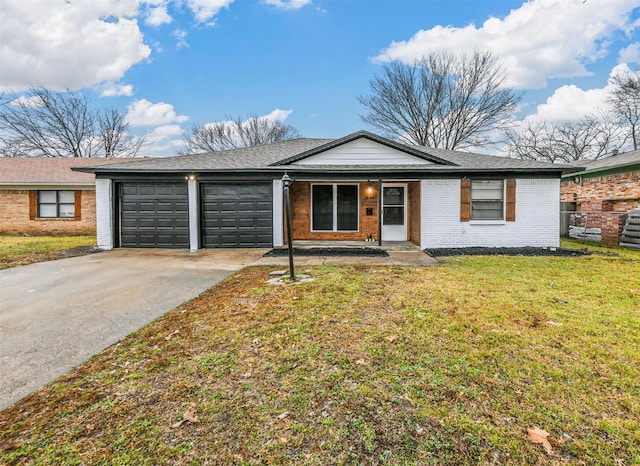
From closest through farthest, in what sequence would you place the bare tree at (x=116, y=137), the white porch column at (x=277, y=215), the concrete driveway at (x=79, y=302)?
1. the concrete driveway at (x=79, y=302)
2. the white porch column at (x=277, y=215)
3. the bare tree at (x=116, y=137)

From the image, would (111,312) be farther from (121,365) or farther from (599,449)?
(599,449)

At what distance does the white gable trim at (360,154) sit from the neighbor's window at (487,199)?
2.71 meters

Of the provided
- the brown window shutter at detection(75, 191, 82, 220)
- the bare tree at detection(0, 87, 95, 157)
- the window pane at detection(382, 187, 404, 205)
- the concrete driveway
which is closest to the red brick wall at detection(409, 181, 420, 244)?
the window pane at detection(382, 187, 404, 205)

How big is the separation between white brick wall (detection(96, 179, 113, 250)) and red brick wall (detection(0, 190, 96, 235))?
20.3 ft

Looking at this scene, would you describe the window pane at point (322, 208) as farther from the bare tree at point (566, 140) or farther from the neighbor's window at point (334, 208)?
the bare tree at point (566, 140)

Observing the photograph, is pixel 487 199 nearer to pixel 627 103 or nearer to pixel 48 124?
pixel 627 103

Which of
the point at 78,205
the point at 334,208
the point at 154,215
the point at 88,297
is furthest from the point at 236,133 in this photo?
the point at 88,297

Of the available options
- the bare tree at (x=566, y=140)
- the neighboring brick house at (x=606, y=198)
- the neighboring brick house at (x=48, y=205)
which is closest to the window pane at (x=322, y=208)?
the neighboring brick house at (x=606, y=198)

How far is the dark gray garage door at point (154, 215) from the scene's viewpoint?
1023 centimetres

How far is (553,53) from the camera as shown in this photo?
17.6m

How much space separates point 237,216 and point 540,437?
952 cm

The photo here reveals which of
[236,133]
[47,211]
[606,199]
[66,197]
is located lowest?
[47,211]

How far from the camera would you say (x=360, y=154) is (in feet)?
34.1

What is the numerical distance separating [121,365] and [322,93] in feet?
73.7
